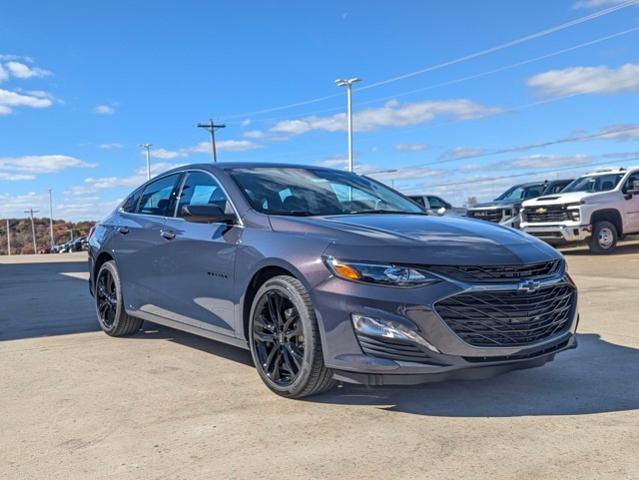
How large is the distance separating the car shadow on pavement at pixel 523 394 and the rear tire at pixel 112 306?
9.10ft

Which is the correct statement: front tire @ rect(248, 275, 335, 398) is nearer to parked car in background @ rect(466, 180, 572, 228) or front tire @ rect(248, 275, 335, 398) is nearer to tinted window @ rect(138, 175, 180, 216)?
tinted window @ rect(138, 175, 180, 216)

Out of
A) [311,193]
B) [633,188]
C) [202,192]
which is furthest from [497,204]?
[202,192]

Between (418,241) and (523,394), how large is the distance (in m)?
1.32

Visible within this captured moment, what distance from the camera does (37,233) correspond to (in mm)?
106688

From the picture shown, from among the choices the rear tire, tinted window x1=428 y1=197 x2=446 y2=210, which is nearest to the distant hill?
tinted window x1=428 y1=197 x2=446 y2=210

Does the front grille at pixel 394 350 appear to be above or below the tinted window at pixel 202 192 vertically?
below

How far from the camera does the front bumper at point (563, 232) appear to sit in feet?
52.7

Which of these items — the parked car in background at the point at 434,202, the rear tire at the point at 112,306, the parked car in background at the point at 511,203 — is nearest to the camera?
the rear tire at the point at 112,306

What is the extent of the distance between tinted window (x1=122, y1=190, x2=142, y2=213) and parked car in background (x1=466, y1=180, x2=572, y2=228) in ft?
45.9

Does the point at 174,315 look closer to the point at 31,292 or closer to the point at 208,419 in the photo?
the point at 208,419

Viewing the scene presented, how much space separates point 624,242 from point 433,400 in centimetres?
1901

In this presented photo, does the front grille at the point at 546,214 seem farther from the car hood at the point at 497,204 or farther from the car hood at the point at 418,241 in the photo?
the car hood at the point at 418,241

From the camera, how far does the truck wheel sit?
16.3 meters

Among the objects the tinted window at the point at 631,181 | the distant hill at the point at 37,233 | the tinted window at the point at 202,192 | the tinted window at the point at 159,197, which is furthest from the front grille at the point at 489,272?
the distant hill at the point at 37,233
